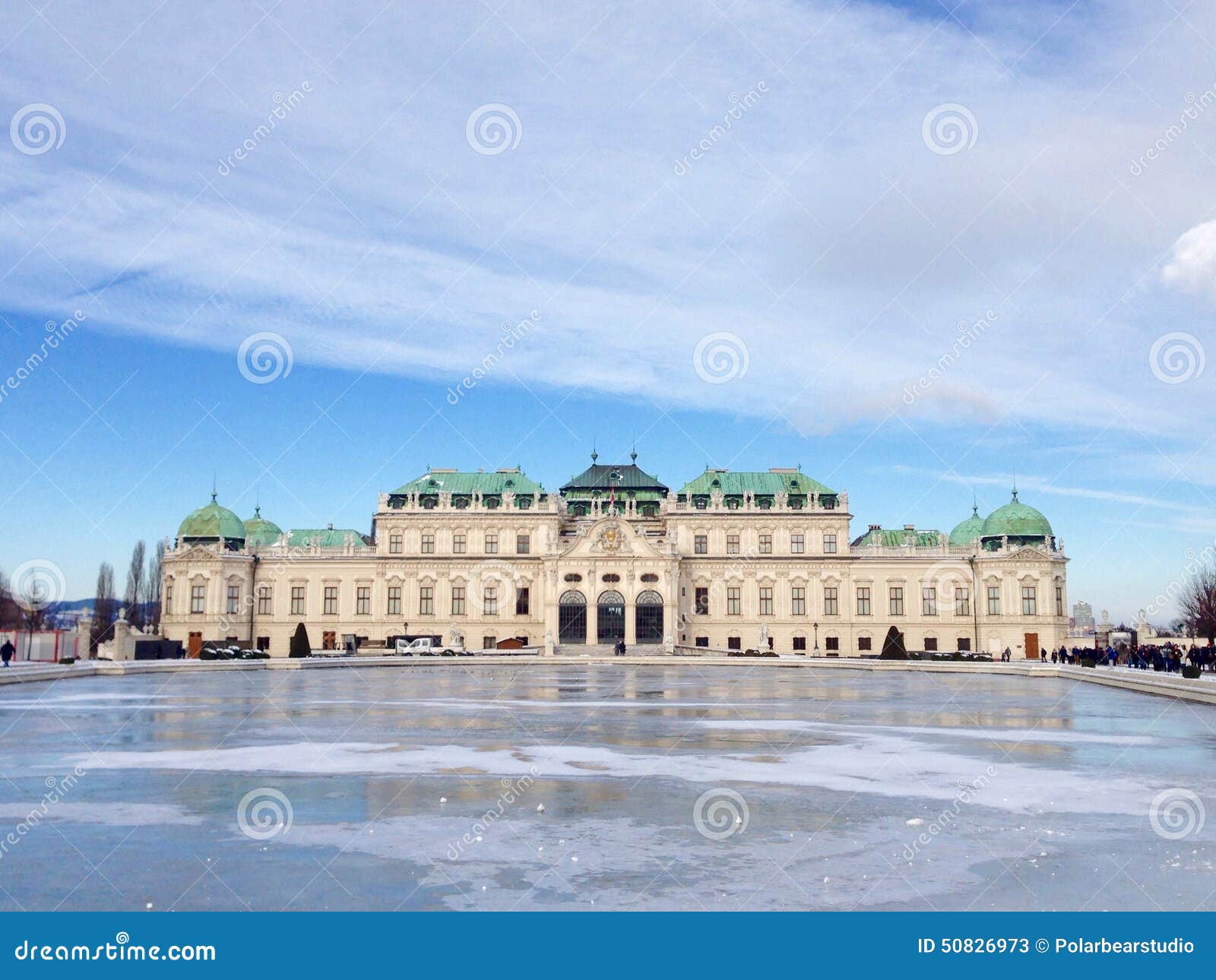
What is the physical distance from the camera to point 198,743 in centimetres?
2236

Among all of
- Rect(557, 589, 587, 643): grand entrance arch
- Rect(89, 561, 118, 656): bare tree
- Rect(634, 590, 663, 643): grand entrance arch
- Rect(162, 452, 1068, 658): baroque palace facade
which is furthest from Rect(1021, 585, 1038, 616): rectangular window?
Rect(89, 561, 118, 656): bare tree

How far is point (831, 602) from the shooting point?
3691 inches

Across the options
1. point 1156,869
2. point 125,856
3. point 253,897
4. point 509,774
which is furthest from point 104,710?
point 1156,869

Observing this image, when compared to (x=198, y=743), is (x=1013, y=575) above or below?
above

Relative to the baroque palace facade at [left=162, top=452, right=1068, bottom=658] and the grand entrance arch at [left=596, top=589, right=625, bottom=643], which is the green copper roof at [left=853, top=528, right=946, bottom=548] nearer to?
the baroque palace facade at [left=162, top=452, right=1068, bottom=658]

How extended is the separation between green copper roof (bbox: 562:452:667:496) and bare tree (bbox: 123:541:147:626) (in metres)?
40.8

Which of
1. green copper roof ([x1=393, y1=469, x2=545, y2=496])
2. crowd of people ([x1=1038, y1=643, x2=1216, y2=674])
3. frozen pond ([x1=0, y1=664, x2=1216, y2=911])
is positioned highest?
green copper roof ([x1=393, y1=469, x2=545, y2=496])

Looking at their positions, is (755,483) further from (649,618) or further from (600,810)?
(600,810)

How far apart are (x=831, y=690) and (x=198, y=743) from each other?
87.9 ft

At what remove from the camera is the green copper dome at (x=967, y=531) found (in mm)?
98875

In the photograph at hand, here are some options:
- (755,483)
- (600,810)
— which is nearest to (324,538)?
(755,483)

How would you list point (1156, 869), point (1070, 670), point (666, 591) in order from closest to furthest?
point (1156, 869) < point (1070, 670) < point (666, 591)

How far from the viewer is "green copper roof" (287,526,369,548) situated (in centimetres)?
9806

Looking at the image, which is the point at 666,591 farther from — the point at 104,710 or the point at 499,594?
the point at 104,710
